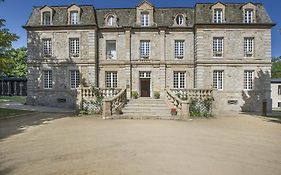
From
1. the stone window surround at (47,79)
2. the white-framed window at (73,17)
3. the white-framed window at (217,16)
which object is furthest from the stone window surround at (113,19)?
the white-framed window at (217,16)

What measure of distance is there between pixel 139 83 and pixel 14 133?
15093mm

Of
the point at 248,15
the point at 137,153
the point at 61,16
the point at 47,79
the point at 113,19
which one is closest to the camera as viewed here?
the point at 137,153

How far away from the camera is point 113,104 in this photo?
1504 cm

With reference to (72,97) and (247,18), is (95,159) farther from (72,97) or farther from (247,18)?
(247,18)

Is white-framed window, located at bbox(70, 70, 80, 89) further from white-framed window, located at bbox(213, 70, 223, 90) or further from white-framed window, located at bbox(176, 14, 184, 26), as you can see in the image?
white-framed window, located at bbox(213, 70, 223, 90)

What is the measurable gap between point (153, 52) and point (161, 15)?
460 cm

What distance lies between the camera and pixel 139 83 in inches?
906

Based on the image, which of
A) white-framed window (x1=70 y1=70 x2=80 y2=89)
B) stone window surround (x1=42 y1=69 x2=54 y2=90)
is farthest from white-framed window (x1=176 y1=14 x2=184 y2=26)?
stone window surround (x1=42 y1=69 x2=54 y2=90)

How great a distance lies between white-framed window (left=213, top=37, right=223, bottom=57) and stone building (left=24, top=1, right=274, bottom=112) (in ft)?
0.34

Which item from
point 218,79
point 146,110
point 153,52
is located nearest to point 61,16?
point 153,52

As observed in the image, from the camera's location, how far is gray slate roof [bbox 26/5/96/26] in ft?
75.2

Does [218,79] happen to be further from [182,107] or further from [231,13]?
[182,107]

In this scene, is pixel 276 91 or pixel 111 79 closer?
pixel 111 79

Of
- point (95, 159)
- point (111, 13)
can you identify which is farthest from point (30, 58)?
point (95, 159)
